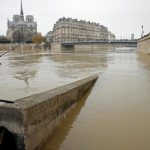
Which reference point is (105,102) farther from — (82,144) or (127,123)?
(82,144)

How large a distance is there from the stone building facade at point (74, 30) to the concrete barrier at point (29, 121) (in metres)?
137

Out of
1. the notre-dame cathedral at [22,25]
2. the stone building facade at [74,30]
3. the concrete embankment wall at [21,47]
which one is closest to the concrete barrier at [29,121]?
the concrete embankment wall at [21,47]

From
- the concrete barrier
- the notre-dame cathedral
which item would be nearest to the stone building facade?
the notre-dame cathedral

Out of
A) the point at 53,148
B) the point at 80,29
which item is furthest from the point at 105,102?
the point at 80,29

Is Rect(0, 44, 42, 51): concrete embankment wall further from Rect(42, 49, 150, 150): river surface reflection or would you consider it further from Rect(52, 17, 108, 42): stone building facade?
Rect(42, 49, 150, 150): river surface reflection

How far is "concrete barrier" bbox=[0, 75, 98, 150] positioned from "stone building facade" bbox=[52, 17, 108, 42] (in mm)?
136722

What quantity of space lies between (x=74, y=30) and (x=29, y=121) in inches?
6436

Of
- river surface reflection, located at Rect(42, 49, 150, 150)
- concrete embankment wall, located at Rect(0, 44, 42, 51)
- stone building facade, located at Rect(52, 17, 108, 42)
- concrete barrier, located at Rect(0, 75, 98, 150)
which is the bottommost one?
river surface reflection, located at Rect(42, 49, 150, 150)

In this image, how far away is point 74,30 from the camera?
16775 centimetres

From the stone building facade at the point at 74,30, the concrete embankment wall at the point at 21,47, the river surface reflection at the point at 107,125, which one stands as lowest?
the river surface reflection at the point at 107,125

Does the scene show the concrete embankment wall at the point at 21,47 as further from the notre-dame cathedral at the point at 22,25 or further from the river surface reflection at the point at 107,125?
the river surface reflection at the point at 107,125

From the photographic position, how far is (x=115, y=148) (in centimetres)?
748

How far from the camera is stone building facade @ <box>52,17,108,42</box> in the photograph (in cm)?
16000

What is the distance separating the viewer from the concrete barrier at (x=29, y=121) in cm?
688
